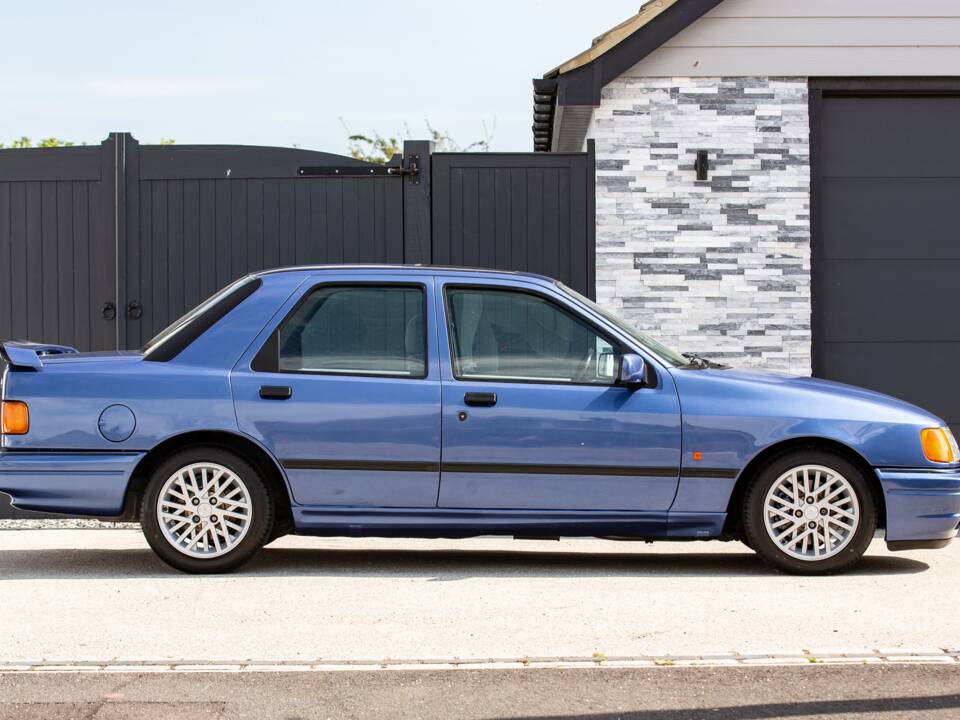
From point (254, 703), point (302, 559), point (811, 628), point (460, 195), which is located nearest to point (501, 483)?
point (302, 559)

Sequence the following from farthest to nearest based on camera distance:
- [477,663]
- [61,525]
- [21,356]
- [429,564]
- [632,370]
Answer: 1. [61,525]
2. [429,564]
3. [21,356]
4. [632,370]
5. [477,663]

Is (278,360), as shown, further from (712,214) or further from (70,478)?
(712,214)

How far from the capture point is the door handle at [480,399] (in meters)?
7.60

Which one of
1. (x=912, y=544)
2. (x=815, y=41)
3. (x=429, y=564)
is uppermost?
(x=815, y=41)

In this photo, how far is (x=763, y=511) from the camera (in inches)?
300

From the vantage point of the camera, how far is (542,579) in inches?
298

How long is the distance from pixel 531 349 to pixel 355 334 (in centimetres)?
94

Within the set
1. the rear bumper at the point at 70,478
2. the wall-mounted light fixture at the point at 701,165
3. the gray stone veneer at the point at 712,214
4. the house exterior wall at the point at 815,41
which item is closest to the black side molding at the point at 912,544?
the rear bumper at the point at 70,478

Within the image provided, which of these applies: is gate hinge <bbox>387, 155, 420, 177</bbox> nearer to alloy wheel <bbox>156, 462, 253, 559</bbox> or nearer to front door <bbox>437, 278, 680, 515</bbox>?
front door <bbox>437, 278, 680, 515</bbox>

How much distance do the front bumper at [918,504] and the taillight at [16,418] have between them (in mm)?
4436

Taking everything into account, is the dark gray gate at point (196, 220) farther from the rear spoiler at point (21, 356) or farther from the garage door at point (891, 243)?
the rear spoiler at point (21, 356)

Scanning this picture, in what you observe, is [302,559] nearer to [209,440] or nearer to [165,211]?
[209,440]

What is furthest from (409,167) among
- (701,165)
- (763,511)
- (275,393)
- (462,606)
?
(462,606)

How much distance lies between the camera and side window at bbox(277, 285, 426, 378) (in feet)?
25.4
